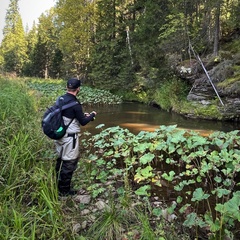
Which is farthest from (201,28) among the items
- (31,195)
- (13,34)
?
(13,34)

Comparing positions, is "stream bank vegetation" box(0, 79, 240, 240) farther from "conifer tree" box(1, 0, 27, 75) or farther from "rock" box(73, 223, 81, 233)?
"conifer tree" box(1, 0, 27, 75)

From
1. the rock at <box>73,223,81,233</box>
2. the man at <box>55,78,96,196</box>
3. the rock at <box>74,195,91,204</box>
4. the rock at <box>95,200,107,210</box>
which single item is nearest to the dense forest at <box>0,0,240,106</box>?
the man at <box>55,78,96,196</box>

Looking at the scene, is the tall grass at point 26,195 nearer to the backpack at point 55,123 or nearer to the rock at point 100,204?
the backpack at point 55,123

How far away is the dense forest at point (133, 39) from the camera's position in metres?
14.1

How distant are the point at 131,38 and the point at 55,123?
764 inches

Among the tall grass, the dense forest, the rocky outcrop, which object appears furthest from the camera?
the dense forest

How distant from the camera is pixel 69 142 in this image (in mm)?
3660

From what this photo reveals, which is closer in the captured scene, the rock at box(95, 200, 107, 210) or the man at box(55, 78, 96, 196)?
the rock at box(95, 200, 107, 210)

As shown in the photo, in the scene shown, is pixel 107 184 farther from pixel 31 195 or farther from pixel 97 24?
pixel 97 24

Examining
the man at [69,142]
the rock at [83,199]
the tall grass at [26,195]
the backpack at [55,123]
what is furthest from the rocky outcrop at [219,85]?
the tall grass at [26,195]

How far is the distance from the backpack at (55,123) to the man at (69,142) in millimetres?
68

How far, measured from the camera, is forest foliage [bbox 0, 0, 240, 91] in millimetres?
14164

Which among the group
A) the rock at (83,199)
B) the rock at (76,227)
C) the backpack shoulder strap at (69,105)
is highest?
the backpack shoulder strap at (69,105)

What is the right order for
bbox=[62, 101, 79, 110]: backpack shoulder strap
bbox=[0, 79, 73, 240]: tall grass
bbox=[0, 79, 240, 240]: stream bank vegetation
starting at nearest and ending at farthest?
1. bbox=[0, 79, 73, 240]: tall grass
2. bbox=[0, 79, 240, 240]: stream bank vegetation
3. bbox=[62, 101, 79, 110]: backpack shoulder strap
